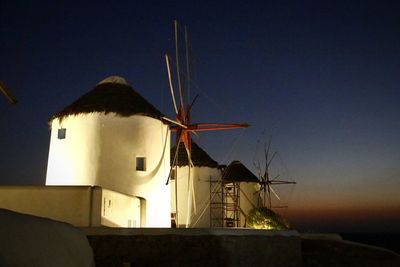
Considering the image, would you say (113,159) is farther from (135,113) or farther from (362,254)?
(362,254)

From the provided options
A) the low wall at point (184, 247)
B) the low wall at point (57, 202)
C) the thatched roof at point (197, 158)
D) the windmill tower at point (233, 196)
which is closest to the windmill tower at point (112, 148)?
the low wall at point (57, 202)

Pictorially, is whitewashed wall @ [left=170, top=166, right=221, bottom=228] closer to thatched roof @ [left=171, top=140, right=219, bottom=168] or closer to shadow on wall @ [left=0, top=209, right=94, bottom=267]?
thatched roof @ [left=171, top=140, right=219, bottom=168]

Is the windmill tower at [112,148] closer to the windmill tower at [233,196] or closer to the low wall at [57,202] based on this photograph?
the low wall at [57,202]

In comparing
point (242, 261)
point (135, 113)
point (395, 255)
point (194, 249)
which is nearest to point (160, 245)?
point (194, 249)

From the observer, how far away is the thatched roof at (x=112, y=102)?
16.3 m

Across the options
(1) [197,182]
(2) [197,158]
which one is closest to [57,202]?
(1) [197,182]

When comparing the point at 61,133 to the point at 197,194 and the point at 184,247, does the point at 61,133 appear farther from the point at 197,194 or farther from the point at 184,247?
the point at 197,194

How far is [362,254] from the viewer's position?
14031 mm

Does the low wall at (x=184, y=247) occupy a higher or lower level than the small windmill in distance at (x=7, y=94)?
lower

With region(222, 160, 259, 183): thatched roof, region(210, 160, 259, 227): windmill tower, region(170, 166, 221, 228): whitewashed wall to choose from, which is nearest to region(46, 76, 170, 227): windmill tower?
region(170, 166, 221, 228): whitewashed wall

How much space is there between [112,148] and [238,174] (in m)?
14.5

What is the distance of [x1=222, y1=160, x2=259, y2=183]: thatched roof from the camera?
2858cm

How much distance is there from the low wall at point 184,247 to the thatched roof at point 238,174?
1589 cm

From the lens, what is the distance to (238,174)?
29062 mm
